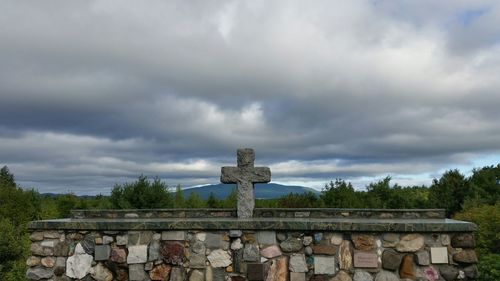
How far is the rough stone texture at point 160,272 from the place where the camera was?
235 inches

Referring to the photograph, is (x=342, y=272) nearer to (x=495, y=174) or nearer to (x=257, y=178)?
(x=257, y=178)

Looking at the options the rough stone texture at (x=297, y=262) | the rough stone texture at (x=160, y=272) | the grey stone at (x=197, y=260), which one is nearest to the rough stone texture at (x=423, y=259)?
the rough stone texture at (x=297, y=262)

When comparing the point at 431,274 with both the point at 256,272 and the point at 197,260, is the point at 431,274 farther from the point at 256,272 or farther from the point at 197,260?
the point at 197,260

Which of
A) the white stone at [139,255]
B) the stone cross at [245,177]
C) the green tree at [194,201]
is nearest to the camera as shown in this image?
the white stone at [139,255]

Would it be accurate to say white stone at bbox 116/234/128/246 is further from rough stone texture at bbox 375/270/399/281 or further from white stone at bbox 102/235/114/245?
rough stone texture at bbox 375/270/399/281

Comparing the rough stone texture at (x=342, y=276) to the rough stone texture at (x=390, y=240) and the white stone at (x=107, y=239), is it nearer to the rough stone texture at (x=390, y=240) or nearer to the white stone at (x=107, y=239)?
the rough stone texture at (x=390, y=240)

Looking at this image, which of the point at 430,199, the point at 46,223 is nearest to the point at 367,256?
the point at 46,223

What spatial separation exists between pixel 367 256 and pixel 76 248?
12.0 ft

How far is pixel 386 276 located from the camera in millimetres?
5695

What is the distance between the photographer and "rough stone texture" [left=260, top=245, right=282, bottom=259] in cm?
584

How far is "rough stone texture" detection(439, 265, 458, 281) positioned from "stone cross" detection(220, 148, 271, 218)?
2512 mm

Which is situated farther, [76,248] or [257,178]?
[257,178]

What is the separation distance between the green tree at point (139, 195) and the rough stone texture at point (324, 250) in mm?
11207

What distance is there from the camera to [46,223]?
20.8 feet
